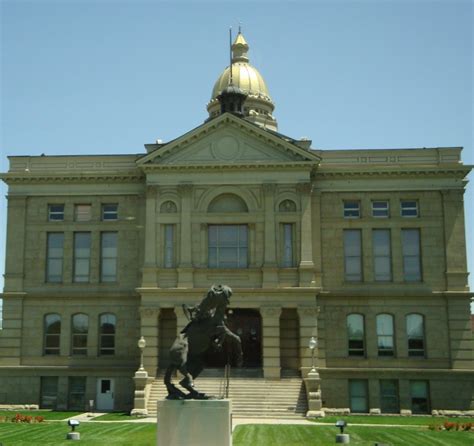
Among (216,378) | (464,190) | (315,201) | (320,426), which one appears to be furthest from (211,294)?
(464,190)

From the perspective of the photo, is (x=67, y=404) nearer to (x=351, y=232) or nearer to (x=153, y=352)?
(x=153, y=352)

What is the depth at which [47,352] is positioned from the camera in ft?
165

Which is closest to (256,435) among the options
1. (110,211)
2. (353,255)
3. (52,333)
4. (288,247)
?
(288,247)

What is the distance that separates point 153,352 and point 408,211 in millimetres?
18391

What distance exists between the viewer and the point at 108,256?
51219 mm

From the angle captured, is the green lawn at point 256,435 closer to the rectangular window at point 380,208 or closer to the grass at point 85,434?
the grass at point 85,434

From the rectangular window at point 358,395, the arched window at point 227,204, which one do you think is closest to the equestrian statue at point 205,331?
the arched window at point 227,204

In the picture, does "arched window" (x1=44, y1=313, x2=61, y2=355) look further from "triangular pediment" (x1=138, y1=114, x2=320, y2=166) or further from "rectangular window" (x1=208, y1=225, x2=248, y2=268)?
"triangular pediment" (x1=138, y1=114, x2=320, y2=166)

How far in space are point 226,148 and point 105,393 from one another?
1704 centimetres

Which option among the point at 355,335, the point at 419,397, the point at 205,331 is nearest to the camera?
the point at 205,331

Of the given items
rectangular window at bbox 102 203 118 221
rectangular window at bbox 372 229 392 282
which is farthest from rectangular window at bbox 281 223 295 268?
rectangular window at bbox 102 203 118 221

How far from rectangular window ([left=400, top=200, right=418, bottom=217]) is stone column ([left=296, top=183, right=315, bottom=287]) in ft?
21.1

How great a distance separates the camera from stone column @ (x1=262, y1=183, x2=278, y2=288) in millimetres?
47531

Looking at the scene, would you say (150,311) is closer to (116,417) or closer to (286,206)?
(116,417)
